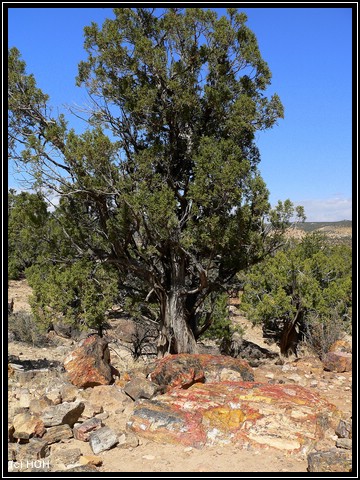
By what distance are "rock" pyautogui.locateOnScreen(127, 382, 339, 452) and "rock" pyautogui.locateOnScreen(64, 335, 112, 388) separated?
1416 millimetres

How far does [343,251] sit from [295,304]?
9215 millimetres

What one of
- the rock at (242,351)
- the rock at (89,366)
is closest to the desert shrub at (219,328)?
the rock at (242,351)

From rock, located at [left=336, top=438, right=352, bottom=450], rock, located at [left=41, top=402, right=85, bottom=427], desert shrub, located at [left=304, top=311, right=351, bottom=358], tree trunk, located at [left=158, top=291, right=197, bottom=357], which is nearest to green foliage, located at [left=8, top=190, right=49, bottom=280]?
tree trunk, located at [left=158, top=291, right=197, bottom=357]

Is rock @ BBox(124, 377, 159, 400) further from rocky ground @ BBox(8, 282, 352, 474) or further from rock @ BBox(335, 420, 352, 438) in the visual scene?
rock @ BBox(335, 420, 352, 438)

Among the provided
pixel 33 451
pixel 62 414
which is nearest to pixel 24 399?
pixel 62 414

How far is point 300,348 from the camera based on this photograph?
16047 millimetres

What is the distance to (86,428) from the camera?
589 cm

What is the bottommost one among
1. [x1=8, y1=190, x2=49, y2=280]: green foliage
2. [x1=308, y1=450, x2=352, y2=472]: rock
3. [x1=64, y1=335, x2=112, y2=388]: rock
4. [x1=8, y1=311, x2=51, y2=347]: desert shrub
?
[x1=8, y1=311, x2=51, y2=347]: desert shrub

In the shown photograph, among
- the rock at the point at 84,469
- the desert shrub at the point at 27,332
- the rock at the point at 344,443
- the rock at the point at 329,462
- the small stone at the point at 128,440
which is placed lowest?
the desert shrub at the point at 27,332

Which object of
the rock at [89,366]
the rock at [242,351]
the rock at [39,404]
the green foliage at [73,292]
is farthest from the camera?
the rock at [242,351]

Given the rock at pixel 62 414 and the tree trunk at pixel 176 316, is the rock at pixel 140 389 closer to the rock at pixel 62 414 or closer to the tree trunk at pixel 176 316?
the rock at pixel 62 414

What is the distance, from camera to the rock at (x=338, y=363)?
406 inches

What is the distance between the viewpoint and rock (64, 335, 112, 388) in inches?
302

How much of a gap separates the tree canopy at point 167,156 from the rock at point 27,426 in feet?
13.6
